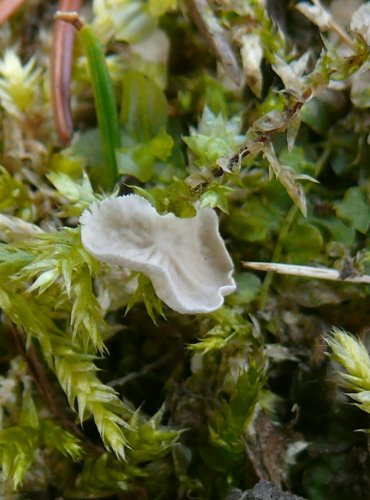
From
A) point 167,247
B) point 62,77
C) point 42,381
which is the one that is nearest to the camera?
point 167,247

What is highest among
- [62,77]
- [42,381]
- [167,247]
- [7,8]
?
[7,8]

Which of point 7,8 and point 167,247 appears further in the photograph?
point 7,8

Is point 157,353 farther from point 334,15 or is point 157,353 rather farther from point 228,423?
point 334,15

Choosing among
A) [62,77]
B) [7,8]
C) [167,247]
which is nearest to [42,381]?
[167,247]

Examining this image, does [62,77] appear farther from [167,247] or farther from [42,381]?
[42,381]

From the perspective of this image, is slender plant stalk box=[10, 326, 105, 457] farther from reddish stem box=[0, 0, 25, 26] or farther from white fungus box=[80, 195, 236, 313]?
reddish stem box=[0, 0, 25, 26]

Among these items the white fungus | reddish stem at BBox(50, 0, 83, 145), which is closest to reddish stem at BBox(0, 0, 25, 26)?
reddish stem at BBox(50, 0, 83, 145)

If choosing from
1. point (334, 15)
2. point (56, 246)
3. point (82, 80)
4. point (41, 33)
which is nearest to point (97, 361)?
point (56, 246)

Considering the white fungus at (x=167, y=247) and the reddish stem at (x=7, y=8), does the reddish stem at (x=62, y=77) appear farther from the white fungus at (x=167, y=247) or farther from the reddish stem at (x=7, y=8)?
the white fungus at (x=167, y=247)
